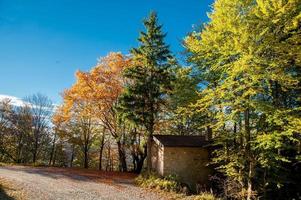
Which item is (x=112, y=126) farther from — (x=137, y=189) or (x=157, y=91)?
(x=137, y=189)

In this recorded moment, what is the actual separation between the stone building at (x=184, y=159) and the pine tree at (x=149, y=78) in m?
1.25

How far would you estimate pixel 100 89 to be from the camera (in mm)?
21859

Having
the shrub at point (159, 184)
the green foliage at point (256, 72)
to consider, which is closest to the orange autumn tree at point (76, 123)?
the shrub at point (159, 184)

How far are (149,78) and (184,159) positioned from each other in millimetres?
6491

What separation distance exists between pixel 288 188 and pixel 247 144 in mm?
4432

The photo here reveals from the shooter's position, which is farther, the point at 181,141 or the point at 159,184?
the point at 181,141

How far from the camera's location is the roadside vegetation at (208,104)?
10.3 m

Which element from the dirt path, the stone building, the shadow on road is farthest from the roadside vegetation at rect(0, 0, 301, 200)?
the dirt path

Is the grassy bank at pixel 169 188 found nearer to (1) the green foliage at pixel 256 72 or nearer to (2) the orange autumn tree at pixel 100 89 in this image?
(1) the green foliage at pixel 256 72

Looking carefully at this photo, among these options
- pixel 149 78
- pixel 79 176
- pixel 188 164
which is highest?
pixel 149 78

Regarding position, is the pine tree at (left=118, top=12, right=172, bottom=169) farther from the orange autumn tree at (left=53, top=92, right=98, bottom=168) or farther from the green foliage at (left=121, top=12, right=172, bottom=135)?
the orange autumn tree at (left=53, top=92, right=98, bottom=168)

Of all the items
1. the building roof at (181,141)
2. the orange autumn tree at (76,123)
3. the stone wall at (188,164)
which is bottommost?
the stone wall at (188,164)

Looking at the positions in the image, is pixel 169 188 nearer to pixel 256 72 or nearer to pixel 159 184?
pixel 159 184

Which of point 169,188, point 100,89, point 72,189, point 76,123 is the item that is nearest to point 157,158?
point 169,188
